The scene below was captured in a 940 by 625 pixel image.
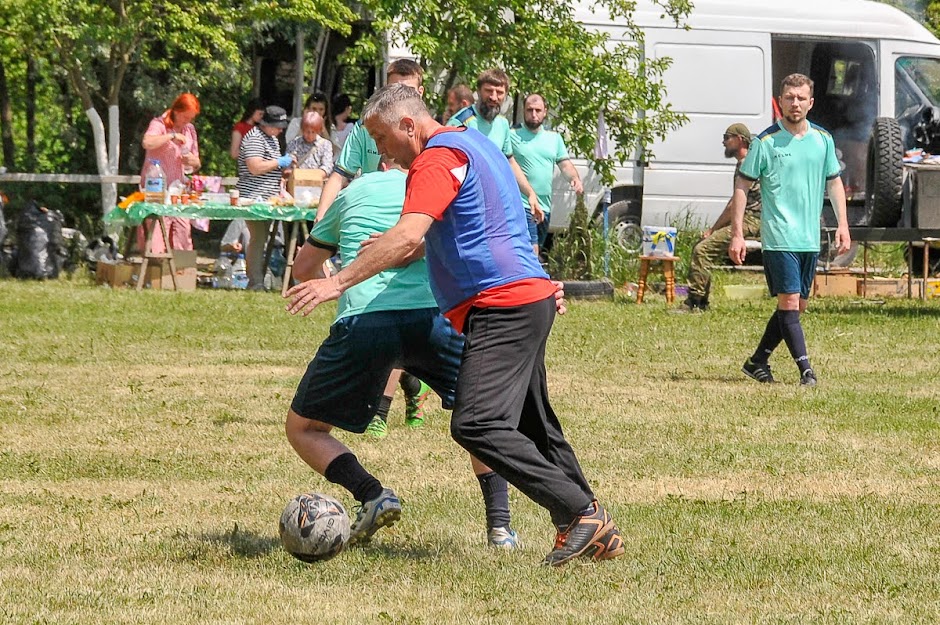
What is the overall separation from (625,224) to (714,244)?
124 inches

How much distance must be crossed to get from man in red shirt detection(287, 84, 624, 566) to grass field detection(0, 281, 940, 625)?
34 cm

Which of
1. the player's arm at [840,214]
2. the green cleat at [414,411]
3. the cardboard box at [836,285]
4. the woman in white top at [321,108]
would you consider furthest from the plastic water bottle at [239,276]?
the green cleat at [414,411]

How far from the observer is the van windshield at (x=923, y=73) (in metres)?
18.7

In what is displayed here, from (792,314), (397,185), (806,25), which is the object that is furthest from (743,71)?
(397,185)

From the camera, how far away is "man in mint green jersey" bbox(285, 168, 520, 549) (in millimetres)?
5684

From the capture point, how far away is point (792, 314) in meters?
10.2

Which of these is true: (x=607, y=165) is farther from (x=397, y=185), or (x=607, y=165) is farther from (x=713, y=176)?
(x=397, y=185)

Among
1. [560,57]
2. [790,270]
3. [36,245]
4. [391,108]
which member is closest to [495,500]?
[391,108]

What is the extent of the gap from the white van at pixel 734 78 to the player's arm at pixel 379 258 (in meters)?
13.1

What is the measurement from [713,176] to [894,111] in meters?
2.34

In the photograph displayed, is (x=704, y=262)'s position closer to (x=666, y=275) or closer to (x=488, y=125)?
(x=666, y=275)

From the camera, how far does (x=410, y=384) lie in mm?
8633

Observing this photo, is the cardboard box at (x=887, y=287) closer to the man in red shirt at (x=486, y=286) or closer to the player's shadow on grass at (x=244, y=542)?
the player's shadow on grass at (x=244, y=542)

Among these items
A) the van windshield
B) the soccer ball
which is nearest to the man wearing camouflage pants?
the van windshield
